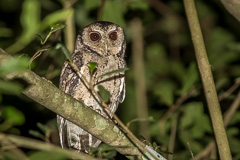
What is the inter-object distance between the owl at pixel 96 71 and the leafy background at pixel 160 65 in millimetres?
133

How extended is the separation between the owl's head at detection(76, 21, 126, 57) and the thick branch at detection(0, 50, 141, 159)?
1.54m

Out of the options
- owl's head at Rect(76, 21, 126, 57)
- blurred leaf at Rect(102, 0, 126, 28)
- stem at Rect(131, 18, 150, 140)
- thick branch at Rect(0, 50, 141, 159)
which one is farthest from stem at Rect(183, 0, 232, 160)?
stem at Rect(131, 18, 150, 140)

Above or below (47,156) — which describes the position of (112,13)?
above

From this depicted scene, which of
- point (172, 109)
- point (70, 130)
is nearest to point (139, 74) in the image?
point (172, 109)

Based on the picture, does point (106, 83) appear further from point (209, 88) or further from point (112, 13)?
point (209, 88)

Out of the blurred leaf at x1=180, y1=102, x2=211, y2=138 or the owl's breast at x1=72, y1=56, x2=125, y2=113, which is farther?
the blurred leaf at x1=180, y1=102, x2=211, y2=138

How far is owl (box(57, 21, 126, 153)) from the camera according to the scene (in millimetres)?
3531

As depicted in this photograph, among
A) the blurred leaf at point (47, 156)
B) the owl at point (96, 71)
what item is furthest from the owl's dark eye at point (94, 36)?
the blurred leaf at point (47, 156)

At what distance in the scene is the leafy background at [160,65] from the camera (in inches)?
145

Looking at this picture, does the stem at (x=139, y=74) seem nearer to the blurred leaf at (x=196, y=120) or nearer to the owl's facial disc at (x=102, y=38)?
the blurred leaf at (x=196, y=120)

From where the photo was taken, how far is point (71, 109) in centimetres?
216

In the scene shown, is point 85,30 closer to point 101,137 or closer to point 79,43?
point 79,43

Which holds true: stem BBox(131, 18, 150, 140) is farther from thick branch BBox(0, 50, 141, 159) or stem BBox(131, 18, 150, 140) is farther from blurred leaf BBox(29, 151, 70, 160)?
blurred leaf BBox(29, 151, 70, 160)

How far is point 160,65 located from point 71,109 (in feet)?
12.6
